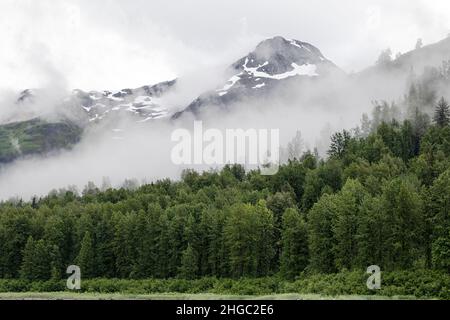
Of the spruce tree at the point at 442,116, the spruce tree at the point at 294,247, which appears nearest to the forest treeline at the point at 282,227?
the spruce tree at the point at 294,247

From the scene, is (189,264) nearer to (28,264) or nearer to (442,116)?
(28,264)

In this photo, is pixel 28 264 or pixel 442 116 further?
pixel 442 116

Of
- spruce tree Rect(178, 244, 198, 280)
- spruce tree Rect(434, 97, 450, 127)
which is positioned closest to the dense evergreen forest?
spruce tree Rect(178, 244, 198, 280)

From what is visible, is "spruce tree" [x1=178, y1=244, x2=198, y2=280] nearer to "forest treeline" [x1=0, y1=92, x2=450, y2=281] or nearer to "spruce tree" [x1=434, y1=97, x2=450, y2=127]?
"forest treeline" [x1=0, y1=92, x2=450, y2=281]

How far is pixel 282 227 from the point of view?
101 metres

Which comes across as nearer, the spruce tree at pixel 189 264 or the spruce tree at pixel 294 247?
the spruce tree at pixel 294 247

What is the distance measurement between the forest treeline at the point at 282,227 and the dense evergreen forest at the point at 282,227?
20 centimetres

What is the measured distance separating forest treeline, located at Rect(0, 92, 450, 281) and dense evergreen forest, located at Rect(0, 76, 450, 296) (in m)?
0.20

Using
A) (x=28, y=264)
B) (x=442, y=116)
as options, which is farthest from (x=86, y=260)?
(x=442, y=116)

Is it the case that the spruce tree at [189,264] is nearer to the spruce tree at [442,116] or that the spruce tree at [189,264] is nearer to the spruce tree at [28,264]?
the spruce tree at [28,264]

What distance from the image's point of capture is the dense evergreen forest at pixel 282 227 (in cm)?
7912

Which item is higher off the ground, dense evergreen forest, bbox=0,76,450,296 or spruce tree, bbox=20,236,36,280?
dense evergreen forest, bbox=0,76,450,296

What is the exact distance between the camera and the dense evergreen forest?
79125 millimetres
